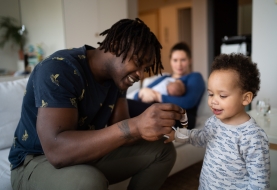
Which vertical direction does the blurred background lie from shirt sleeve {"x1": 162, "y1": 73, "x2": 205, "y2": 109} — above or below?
above

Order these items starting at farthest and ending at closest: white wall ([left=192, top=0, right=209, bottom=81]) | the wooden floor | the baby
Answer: white wall ([left=192, top=0, right=209, bottom=81])
the wooden floor
the baby

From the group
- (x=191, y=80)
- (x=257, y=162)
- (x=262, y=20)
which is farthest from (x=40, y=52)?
(x=257, y=162)

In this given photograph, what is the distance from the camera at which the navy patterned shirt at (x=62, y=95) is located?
0.85 meters

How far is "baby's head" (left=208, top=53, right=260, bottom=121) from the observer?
0.94 metres

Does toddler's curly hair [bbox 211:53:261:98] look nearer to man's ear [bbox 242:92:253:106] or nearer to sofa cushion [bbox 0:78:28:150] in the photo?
man's ear [bbox 242:92:253:106]

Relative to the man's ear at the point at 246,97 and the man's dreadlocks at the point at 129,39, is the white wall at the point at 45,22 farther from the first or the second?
the man's ear at the point at 246,97

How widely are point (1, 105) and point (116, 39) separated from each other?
847mm

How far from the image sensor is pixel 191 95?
1.93 metres

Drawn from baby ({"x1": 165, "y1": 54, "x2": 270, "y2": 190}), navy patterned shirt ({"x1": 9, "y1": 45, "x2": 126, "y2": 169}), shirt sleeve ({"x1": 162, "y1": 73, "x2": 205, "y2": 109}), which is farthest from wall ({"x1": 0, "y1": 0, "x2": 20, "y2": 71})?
baby ({"x1": 165, "y1": 54, "x2": 270, "y2": 190})

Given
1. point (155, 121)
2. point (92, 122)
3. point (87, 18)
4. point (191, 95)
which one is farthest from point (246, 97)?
point (87, 18)

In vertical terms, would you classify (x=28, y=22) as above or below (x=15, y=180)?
above

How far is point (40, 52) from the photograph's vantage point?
9.91ft

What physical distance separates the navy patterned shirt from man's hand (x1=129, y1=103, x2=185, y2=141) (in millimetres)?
250

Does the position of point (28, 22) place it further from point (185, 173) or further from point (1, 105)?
point (185, 173)
